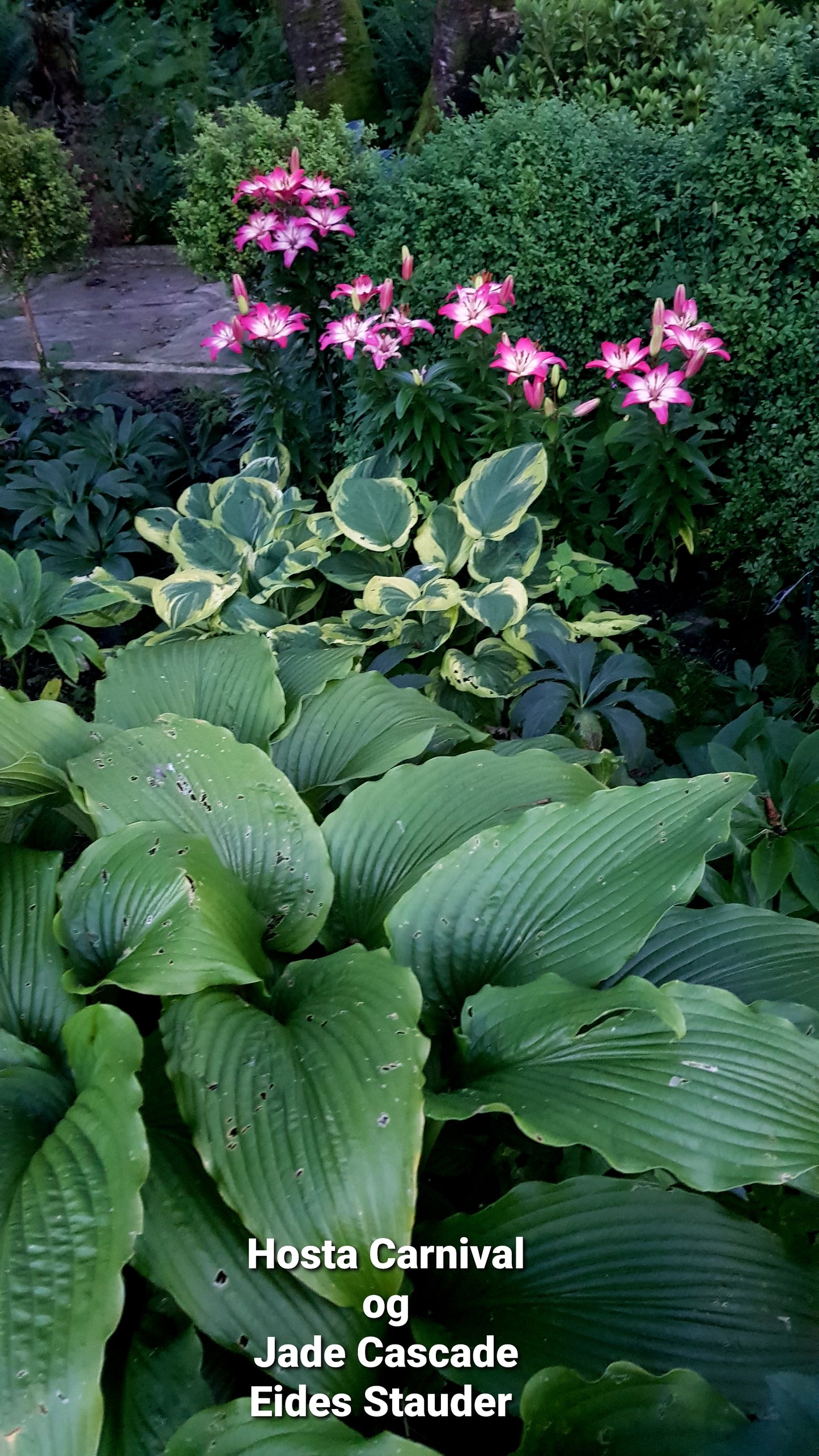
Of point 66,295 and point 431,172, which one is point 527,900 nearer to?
point 431,172

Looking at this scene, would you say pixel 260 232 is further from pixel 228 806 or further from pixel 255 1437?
pixel 255 1437

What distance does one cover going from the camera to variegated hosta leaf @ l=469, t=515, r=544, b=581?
2.25m

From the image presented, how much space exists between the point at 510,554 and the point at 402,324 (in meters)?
0.69

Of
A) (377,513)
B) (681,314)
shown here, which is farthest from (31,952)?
(681,314)

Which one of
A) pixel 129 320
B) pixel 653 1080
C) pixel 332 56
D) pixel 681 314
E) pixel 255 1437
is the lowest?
pixel 255 1437

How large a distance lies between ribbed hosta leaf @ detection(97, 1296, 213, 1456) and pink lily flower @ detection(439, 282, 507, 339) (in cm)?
204

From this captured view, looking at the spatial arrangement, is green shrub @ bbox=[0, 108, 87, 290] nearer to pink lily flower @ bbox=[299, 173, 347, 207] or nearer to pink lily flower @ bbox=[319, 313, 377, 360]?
pink lily flower @ bbox=[299, 173, 347, 207]

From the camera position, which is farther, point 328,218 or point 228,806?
point 328,218

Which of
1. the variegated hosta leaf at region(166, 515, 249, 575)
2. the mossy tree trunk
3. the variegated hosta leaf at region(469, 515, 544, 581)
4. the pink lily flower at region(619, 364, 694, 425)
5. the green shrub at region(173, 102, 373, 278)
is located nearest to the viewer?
the pink lily flower at region(619, 364, 694, 425)

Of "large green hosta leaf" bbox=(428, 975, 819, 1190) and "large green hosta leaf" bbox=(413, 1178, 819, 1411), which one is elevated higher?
"large green hosta leaf" bbox=(428, 975, 819, 1190)

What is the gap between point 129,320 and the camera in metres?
4.77

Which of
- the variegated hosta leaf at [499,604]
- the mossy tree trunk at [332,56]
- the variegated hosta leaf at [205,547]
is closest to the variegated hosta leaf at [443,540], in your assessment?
the variegated hosta leaf at [499,604]

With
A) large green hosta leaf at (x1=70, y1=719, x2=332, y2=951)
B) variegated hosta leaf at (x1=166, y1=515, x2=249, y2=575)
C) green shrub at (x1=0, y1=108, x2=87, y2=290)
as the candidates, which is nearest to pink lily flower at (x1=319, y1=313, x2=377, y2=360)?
variegated hosta leaf at (x1=166, y1=515, x2=249, y2=575)

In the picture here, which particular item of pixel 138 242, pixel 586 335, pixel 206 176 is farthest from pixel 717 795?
pixel 138 242
